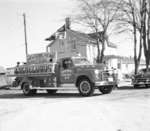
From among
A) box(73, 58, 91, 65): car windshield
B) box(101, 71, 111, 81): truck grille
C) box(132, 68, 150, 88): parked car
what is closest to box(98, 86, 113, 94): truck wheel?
box(101, 71, 111, 81): truck grille

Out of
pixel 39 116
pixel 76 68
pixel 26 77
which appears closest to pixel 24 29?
pixel 26 77

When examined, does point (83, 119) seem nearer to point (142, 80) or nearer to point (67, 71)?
point (67, 71)

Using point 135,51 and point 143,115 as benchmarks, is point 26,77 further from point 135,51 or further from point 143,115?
point 135,51

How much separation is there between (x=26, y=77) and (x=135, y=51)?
14262 millimetres

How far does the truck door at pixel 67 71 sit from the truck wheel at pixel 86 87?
686mm

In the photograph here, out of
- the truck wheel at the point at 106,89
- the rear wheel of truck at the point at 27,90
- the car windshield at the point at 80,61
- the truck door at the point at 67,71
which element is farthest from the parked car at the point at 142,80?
the rear wheel of truck at the point at 27,90

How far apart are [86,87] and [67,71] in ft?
5.08

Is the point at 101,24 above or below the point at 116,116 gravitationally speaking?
above

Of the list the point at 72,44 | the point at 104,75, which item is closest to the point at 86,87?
the point at 104,75

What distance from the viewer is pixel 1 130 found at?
7.39m

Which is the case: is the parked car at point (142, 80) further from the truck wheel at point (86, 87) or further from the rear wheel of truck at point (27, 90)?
the rear wheel of truck at point (27, 90)

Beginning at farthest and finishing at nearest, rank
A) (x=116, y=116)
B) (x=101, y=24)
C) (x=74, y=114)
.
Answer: (x=101, y=24) < (x=74, y=114) < (x=116, y=116)

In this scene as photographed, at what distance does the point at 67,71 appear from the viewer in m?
15.4

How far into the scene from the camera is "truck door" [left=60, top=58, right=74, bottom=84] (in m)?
15.2
